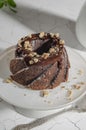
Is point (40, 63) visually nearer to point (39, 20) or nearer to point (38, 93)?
point (38, 93)

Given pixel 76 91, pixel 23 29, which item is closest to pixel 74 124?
pixel 76 91

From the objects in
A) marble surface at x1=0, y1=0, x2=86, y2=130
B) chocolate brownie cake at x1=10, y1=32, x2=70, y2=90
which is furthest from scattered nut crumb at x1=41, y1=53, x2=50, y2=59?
marble surface at x1=0, y1=0, x2=86, y2=130

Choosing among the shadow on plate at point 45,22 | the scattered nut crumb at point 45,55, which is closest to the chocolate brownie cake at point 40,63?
the scattered nut crumb at point 45,55

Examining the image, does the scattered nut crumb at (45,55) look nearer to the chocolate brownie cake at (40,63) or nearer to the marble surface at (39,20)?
the chocolate brownie cake at (40,63)

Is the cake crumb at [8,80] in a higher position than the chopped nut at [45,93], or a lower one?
lower

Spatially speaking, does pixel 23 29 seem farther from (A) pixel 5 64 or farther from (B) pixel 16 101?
(B) pixel 16 101

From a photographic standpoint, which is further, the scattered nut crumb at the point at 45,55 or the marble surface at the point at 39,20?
the marble surface at the point at 39,20
